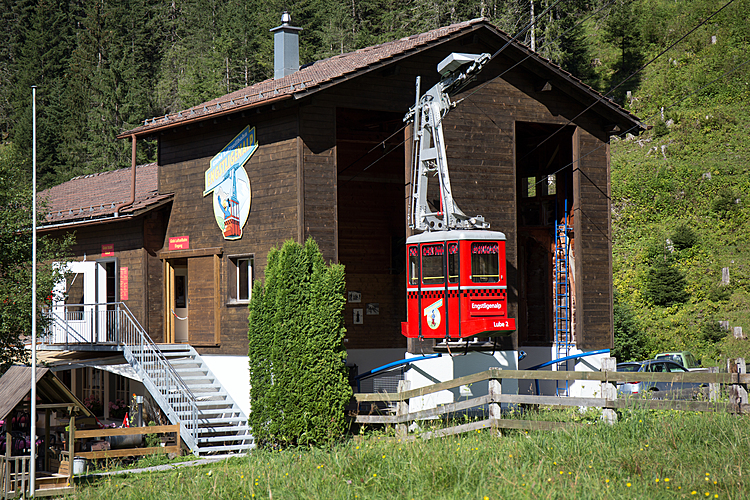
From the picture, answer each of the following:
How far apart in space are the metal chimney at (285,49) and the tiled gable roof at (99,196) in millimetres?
5103

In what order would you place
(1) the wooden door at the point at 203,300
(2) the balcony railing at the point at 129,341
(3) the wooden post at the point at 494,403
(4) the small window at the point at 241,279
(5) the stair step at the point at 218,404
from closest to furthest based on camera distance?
(3) the wooden post at the point at 494,403
(2) the balcony railing at the point at 129,341
(5) the stair step at the point at 218,404
(4) the small window at the point at 241,279
(1) the wooden door at the point at 203,300

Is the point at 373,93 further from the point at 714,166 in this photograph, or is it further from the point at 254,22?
the point at 254,22

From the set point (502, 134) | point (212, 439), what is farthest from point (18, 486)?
point (502, 134)

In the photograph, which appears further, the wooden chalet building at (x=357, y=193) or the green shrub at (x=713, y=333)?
the green shrub at (x=713, y=333)

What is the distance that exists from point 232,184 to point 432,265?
6.19m

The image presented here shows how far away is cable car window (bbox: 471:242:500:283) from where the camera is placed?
1630 centimetres

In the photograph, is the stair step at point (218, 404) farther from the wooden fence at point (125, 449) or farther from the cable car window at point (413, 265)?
the cable car window at point (413, 265)

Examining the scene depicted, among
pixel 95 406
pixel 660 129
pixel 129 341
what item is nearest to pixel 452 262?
pixel 129 341

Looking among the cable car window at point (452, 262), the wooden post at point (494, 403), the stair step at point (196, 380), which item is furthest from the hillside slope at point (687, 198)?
the wooden post at point (494, 403)

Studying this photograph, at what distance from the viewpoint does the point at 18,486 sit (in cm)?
1082

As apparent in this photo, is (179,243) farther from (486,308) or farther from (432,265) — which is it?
(486,308)

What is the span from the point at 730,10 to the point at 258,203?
47.0 metres

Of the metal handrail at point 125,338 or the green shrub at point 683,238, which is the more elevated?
the green shrub at point 683,238

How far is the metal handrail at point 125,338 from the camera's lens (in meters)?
18.0
